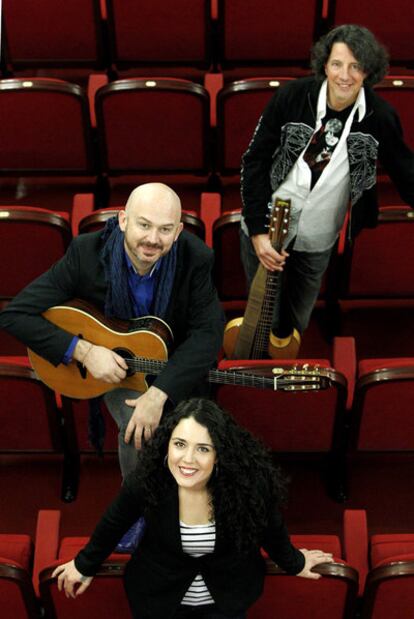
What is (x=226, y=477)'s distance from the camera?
25.1 inches

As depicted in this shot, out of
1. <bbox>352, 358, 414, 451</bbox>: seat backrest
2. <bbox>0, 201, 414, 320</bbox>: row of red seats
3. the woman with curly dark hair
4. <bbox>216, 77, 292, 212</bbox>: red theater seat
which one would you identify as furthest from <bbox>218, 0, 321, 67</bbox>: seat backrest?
the woman with curly dark hair

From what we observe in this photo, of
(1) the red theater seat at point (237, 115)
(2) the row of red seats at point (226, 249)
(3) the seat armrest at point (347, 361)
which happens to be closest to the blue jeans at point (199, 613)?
(3) the seat armrest at point (347, 361)

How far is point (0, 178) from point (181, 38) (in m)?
0.24

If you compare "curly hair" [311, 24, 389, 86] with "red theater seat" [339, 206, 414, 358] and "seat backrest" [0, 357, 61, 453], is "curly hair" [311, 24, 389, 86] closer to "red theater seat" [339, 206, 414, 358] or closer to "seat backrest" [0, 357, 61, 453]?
"red theater seat" [339, 206, 414, 358]

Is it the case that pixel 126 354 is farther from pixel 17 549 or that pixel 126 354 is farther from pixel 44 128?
pixel 44 128

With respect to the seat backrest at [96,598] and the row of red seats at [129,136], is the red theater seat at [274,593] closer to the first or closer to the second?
the seat backrest at [96,598]

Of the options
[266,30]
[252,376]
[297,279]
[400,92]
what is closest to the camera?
[252,376]

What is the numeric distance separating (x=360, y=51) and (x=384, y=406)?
26cm

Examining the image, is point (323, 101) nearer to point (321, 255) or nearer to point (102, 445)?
point (321, 255)

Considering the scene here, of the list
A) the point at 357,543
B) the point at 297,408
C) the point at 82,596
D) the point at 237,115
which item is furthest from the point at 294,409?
the point at 237,115

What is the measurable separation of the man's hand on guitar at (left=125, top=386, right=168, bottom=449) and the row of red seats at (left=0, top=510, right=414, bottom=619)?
0.08 metres

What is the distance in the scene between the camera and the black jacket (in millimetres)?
736

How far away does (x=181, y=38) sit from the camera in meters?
1.08

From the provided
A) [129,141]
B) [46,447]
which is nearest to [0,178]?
[129,141]
